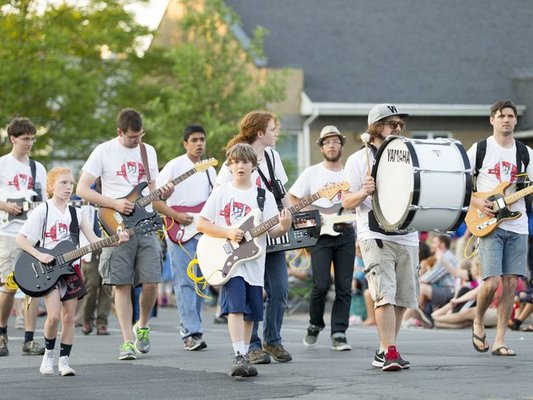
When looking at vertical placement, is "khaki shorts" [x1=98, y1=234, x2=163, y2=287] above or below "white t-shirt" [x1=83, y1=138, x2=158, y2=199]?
below

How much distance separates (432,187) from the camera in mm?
10016

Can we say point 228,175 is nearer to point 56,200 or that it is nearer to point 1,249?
point 56,200

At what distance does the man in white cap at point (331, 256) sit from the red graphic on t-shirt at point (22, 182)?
9.30 feet

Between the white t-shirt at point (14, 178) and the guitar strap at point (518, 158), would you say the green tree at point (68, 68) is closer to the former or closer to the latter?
the white t-shirt at point (14, 178)

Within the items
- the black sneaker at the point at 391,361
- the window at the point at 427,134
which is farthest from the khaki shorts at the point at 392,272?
the window at the point at 427,134

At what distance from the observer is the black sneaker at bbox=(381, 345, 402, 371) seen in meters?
10.5

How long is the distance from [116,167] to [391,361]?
3519 millimetres

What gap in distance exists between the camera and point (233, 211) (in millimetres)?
10961

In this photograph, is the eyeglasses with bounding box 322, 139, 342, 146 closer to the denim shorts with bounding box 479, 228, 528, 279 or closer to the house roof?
the denim shorts with bounding box 479, 228, 528, 279

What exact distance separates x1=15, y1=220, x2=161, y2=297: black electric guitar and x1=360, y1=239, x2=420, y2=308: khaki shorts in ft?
7.54

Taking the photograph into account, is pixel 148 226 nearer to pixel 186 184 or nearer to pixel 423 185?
pixel 186 184

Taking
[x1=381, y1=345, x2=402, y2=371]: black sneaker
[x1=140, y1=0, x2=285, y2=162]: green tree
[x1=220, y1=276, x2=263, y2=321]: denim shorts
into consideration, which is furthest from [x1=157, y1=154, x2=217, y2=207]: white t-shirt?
[x1=140, y1=0, x2=285, y2=162]: green tree

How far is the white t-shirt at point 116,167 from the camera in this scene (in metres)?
12.5

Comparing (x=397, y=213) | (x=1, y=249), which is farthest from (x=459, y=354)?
(x=1, y=249)
